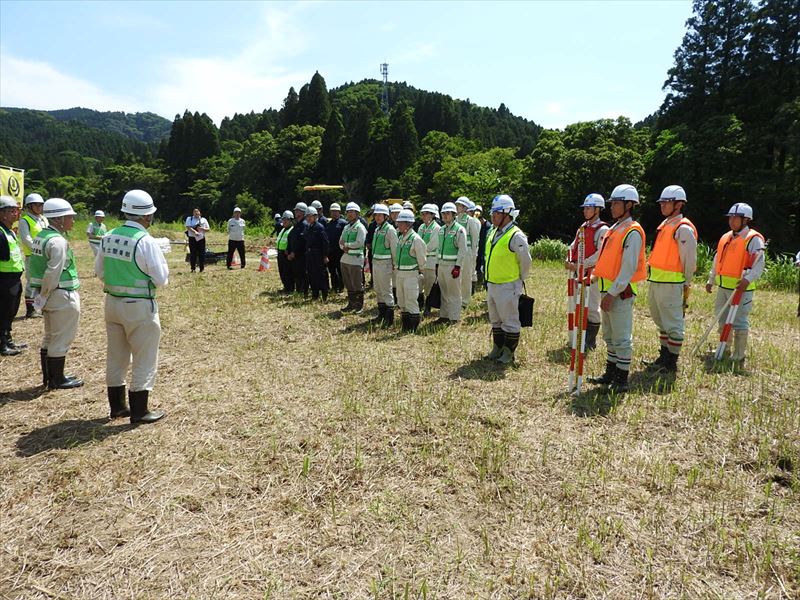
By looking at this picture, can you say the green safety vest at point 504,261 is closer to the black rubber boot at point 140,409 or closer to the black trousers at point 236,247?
the black rubber boot at point 140,409

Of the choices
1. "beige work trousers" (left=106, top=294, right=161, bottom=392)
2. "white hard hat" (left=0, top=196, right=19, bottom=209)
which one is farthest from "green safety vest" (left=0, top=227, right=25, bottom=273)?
"beige work trousers" (left=106, top=294, right=161, bottom=392)

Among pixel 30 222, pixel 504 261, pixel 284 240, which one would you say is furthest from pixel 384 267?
pixel 30 222

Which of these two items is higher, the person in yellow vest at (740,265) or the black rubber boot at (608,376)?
the person in yellow vest at (740,265)

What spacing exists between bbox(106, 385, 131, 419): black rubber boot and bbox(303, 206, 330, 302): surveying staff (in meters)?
6.54

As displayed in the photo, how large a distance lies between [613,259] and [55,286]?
6393 millimetres

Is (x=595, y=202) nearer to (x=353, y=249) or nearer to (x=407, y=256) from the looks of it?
(x=407, y=256)

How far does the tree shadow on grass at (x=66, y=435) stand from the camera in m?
4.71

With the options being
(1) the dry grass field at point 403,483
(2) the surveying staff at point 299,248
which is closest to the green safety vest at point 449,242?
(1) the dry grass field at point 403,483

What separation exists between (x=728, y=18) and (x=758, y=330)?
32.4m

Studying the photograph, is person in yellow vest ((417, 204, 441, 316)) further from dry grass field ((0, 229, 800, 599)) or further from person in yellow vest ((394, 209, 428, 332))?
dry grass field ((0, 229, 800, 599))

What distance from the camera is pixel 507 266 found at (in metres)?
6.75

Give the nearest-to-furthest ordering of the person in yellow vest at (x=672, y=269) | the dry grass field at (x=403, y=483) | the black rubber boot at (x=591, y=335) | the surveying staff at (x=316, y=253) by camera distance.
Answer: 1. the dry grass field at (x=403, y=483)
2. the person in yellow vest at (x=672, y=269)
3. the black rubber boot at (x=591, y=335)
4. the surveying staff at (x=316, y=253)

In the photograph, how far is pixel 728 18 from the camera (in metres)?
31.8

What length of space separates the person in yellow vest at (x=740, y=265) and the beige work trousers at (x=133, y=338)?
23.3 ft
